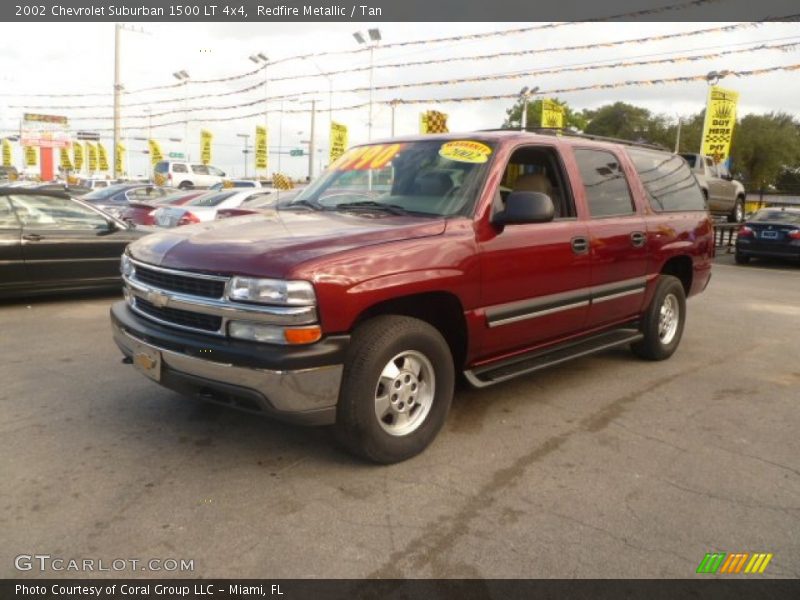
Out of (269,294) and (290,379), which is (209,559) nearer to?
(290,379)

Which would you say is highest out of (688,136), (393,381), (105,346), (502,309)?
(688,136)

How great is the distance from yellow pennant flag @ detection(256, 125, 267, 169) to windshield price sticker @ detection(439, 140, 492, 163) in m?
34.3

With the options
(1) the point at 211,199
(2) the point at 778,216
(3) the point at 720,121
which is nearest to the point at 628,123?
(3) the point at 720,121

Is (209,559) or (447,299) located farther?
(447,299)

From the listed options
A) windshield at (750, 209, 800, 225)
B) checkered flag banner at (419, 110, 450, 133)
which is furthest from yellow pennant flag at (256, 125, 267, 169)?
windshield at (750, 209, 800, 225)

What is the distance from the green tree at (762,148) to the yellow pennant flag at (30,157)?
64.6 metres

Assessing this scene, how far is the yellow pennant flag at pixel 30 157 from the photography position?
204 ft

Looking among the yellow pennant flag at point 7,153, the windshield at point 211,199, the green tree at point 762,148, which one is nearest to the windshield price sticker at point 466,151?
the windshield at point 211,199

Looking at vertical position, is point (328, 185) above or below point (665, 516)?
above

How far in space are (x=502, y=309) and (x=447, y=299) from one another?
1.49 feet

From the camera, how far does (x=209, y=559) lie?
2.59m

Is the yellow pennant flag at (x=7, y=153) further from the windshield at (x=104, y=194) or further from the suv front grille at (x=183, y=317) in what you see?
the suv front grille at (x=183, y=317)

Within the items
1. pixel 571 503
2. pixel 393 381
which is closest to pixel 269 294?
pixel 393 381

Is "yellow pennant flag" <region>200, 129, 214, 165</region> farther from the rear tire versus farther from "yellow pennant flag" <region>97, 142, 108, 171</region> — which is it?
the rear tire
